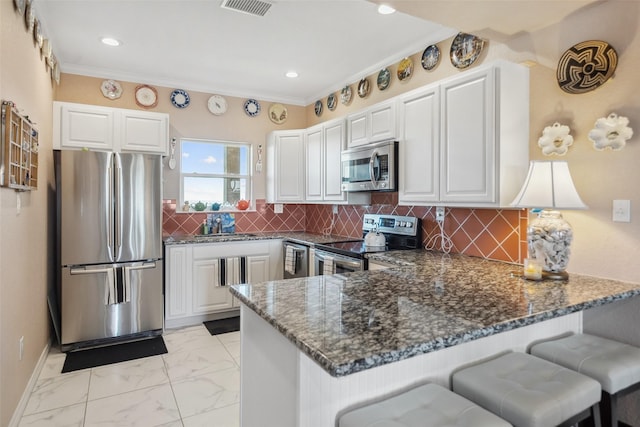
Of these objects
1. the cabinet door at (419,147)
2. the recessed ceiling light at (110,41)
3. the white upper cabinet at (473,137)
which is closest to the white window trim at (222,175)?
the recessed ceiling light at (110,41)

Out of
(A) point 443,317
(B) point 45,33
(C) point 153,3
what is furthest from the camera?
(B) point 45,33

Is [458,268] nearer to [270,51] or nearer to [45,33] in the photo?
[270,51]

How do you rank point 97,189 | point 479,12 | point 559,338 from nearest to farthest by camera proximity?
1. point 559,338
2. point 479,12
3. point 97,189

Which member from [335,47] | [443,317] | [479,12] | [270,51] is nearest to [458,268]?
[443,317]

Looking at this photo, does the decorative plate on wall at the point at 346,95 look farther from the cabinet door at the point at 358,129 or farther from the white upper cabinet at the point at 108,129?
the white upper cabinet at the point at 108,129

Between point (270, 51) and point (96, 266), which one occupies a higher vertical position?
point (270, 51)

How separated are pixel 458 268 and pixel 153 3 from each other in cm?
264

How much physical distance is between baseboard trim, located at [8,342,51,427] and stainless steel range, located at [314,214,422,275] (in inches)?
86.5

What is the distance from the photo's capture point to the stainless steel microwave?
9.62 ft

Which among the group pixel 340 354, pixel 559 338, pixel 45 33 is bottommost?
pixel 559 338

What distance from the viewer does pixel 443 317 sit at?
129 centimetres

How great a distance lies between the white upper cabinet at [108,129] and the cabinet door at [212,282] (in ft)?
4.03

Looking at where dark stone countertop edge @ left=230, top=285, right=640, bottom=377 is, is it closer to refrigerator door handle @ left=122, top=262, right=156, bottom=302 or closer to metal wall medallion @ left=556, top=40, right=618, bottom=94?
metal wall medallion @ left=556, top=40, right=618, bottom=94

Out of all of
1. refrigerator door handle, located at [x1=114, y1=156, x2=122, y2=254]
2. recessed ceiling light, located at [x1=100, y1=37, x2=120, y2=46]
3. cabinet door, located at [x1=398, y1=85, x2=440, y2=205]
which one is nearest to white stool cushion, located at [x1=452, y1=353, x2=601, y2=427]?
cabinet door, located at [x1=398, y1=85, x2=440, y2=205]
